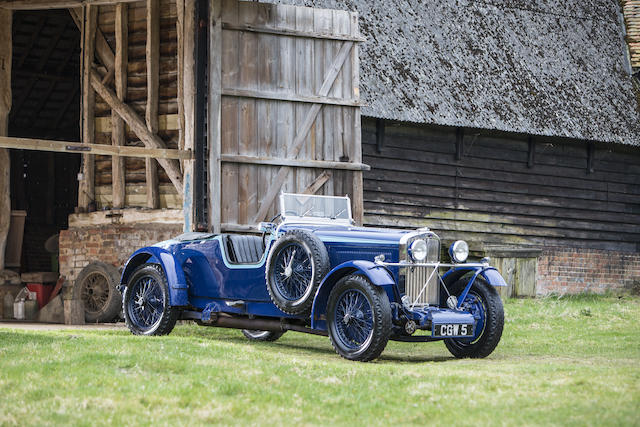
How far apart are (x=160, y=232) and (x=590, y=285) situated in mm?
11078

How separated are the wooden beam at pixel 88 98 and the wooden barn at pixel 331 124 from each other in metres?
0.04

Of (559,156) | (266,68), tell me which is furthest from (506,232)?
(266,68)

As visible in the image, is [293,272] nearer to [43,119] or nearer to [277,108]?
[277,108]

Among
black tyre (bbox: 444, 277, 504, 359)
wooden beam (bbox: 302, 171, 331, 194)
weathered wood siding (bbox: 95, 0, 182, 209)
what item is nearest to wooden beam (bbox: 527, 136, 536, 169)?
wooden beam (bbox: 302, 171, 331, 194)

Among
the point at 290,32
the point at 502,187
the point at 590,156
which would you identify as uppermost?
the point at 290,32

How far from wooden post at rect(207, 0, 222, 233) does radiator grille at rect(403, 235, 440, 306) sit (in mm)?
4791

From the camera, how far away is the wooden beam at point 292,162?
13.7m

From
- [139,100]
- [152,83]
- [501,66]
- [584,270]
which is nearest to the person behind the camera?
[152,83]

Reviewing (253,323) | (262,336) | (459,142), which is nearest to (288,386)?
(253,323)

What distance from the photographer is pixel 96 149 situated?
44.0 ft

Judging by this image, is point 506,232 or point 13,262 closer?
point 13,262

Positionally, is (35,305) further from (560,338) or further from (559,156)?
(559,156)

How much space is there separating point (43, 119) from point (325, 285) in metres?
16.8

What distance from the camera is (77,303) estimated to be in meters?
14.1
